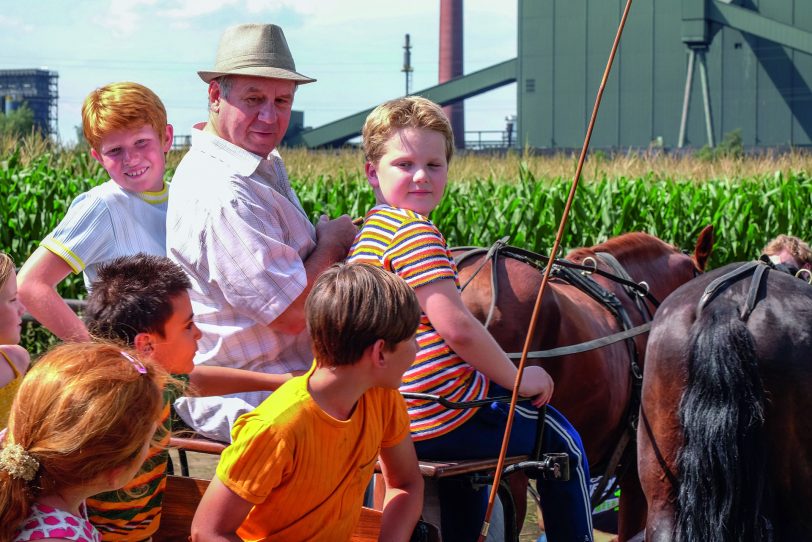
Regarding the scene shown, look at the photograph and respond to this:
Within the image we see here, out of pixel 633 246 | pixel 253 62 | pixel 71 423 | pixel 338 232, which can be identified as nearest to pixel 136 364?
pixel 71 423

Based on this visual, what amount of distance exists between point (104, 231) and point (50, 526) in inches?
66.5

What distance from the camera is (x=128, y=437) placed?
6.40ft

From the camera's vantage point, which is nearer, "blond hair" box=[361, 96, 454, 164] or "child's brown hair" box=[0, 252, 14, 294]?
"child's brown hair" box=[0, 252, 14, 294]

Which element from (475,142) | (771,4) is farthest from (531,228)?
(475,142)

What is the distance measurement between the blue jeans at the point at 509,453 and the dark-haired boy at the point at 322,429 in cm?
67

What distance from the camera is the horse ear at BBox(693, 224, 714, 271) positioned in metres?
5.23

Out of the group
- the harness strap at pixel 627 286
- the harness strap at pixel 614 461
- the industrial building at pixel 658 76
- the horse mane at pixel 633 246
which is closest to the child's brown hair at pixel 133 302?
the harness strap at pixel 614 461

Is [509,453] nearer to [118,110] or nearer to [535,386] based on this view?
[535,386]

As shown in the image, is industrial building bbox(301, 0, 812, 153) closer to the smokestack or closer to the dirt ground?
the smokestack

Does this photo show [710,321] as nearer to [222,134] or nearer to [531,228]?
[222,134]

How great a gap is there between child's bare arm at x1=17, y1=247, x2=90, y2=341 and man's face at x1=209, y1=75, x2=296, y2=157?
0.76 meters

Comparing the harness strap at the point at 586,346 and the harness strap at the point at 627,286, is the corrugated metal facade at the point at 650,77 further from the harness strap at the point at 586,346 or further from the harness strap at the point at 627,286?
the harness strap at the point at 586,346

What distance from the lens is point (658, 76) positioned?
4694cm

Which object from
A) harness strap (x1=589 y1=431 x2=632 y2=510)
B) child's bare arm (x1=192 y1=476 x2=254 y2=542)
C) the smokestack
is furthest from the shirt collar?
the smokestack
